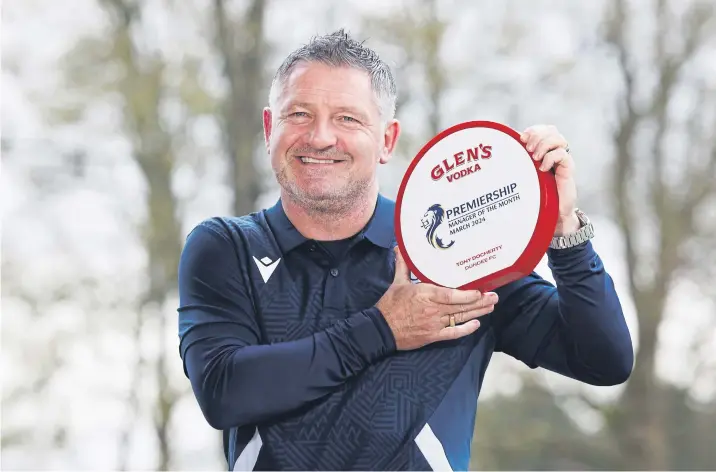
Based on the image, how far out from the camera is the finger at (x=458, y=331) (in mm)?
2057

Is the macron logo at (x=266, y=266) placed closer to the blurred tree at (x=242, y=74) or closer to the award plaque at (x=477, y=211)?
the award plaque at (x=477, y=211)

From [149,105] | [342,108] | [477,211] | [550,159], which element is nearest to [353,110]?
[342,108]

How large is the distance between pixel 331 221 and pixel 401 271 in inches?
11.7

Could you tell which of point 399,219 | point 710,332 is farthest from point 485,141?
point 710,332

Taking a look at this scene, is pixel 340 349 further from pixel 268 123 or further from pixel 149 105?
pixel 149 105

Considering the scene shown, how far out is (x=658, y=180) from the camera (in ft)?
37.2

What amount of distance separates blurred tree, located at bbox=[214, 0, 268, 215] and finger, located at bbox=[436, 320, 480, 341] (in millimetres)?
8138

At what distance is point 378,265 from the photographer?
7.56 feet

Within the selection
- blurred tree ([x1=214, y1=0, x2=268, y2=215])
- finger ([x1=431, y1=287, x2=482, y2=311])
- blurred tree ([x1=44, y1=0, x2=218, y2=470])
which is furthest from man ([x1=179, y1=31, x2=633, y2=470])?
blurred tree ([x1=44, y1=0, x2=218, y2=470])

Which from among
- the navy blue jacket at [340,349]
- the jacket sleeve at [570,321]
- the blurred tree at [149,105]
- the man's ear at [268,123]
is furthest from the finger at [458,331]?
the blurred tree at [149,105]

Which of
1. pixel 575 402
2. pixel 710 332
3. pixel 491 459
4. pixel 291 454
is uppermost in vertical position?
pixel 291 454

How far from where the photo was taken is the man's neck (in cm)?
234

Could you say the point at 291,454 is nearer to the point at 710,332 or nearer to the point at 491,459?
the point at 710,332

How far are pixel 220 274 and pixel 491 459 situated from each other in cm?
1230
